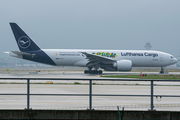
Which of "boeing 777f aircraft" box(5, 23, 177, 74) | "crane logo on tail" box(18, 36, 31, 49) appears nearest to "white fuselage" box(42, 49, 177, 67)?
"boeing 777f aircraft" box(5, 23, 177, 74)

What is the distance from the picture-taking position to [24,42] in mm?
34438

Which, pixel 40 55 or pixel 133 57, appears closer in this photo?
pixel 40 55

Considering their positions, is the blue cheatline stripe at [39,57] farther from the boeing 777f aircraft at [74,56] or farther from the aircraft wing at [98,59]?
the aircraft wing at [98,59]

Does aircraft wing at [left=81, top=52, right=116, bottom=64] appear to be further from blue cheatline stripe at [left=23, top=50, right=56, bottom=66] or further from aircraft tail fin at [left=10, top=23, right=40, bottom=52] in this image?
aircraft tail fin at [left=10, top=23, right=40, bottom=52]

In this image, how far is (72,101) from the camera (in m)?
10.4

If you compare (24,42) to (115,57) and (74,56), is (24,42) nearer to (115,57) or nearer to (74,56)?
(74,56)

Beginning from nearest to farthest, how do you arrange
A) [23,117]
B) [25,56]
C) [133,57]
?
[23,117] < [25,56] < [133,57]

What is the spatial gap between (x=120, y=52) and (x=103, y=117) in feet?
97.3

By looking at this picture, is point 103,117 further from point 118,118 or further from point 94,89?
point 94,89

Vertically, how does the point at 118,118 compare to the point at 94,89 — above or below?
below

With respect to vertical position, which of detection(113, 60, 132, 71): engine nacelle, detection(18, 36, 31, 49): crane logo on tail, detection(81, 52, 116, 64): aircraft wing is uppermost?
detection(18, 36, 31, 49): crane logo on tail

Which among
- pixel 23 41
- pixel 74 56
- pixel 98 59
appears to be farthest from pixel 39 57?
pixel 98 59

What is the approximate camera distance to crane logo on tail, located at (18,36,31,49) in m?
34.5

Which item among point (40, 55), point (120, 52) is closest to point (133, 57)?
point (120, 52)
